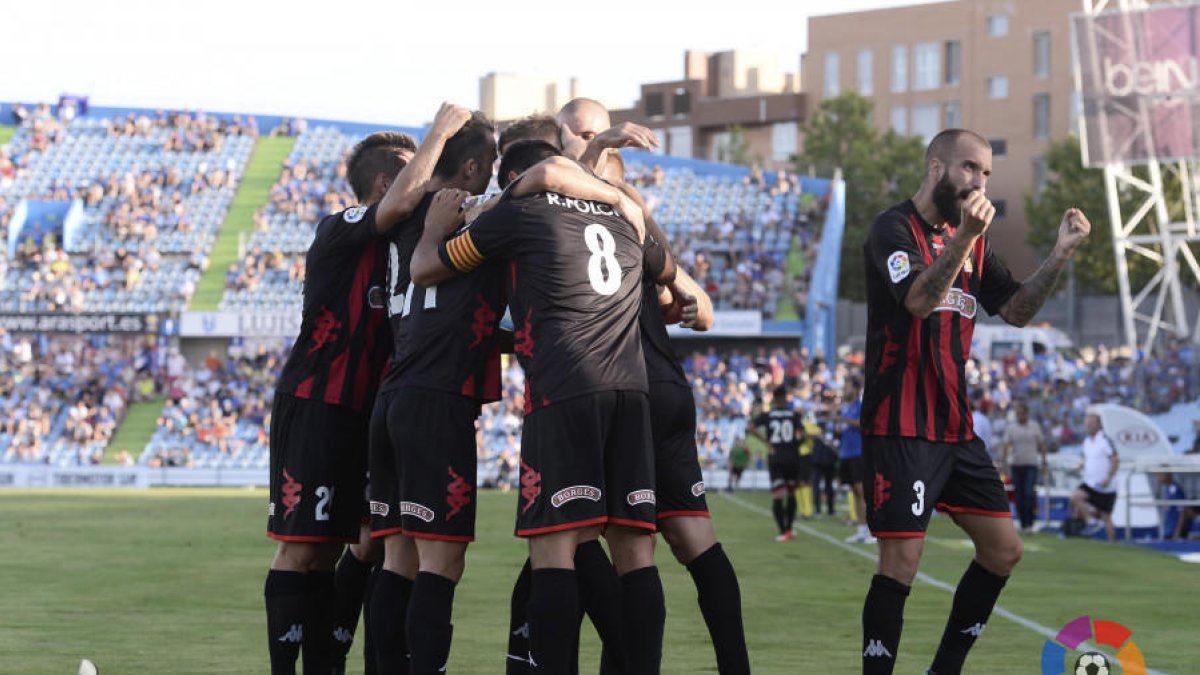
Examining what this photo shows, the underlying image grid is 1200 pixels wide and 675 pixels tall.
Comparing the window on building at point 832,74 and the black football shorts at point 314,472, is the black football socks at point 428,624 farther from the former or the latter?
the window on building at point 832,74

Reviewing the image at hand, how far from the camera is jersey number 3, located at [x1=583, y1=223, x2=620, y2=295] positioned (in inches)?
263

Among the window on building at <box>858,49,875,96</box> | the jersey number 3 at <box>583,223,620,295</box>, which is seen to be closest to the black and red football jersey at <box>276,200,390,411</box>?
the jersey number 3 at <box>583,223,620,295</box>

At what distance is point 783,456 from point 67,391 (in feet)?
103

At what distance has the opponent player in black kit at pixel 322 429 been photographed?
7.59 meters

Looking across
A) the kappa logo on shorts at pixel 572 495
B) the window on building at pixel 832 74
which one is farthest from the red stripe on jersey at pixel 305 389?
the window on building at pixel 832 74

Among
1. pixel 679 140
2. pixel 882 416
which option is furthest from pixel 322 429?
pixel 679 140

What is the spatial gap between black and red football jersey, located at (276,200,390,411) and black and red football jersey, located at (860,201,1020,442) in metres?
2.18

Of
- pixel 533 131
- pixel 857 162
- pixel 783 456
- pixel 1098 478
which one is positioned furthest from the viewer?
pixel 857 162

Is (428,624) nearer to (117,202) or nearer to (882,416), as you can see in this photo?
Result: (882,416)

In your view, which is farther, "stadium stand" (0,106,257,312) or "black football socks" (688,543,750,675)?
"stadium stand" (0,106,257,312)

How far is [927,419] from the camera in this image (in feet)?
25.1

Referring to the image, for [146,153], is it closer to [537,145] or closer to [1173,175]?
[1173,175]

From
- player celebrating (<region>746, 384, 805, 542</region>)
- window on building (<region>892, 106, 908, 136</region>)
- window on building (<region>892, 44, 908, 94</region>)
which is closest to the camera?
player celebrating (<region>746, 384, 805, 542</region>)

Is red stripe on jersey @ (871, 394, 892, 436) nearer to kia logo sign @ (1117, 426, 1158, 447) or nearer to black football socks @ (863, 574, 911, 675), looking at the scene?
black football socks @ (863, 574, 911, 675)
